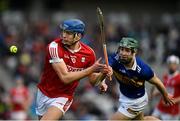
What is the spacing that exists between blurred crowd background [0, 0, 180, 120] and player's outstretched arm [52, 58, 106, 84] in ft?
20.8

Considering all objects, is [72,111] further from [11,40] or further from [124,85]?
[124,85]

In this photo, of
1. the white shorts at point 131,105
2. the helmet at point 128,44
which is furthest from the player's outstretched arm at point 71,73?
the white shorts at point 131,105

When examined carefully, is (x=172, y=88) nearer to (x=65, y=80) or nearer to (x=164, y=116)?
(x=164, y=116)

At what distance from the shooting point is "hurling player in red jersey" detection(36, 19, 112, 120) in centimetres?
1177

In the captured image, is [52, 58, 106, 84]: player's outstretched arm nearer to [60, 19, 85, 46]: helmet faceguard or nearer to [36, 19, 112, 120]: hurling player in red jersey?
[36, 19, 112, 120]: hurling player in red jersey

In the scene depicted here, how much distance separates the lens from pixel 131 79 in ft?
42.3

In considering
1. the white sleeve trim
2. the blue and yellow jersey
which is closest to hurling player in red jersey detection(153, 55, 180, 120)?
the blue and yellow jersey

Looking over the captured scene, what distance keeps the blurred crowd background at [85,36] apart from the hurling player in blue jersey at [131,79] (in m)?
4.47

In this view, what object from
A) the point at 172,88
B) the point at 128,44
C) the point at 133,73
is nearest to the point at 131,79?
the point at 133,73

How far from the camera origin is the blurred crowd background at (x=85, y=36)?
2178 cm

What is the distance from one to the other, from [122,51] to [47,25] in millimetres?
15959

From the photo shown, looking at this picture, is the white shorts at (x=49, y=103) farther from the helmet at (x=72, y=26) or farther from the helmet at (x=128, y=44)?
the helmet at (x=128, y=44)

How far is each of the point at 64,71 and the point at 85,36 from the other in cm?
1394

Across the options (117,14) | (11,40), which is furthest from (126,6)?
(11,40)
